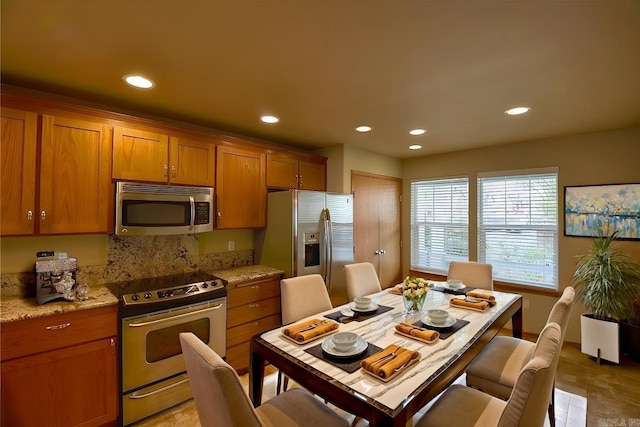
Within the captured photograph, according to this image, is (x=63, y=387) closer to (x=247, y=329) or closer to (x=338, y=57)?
(x=247, y=329)

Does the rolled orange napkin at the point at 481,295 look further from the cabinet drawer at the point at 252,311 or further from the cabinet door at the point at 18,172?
the cabinet door at the point at 18,172

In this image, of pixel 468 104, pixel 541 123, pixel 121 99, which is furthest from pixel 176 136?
pixel 541 123

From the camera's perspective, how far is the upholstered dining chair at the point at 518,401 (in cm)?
103

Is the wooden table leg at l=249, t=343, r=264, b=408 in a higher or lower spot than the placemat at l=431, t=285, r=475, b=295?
lower

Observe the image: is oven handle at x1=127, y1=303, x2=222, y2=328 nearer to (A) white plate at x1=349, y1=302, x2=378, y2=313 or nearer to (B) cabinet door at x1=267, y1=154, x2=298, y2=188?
(A) white plate at x1=349, y1=302, x2=378, y2=313

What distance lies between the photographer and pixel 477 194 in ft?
13.2

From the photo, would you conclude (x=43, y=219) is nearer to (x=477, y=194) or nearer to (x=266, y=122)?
(x=266, y=122)

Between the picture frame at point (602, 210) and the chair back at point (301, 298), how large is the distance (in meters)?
2.99

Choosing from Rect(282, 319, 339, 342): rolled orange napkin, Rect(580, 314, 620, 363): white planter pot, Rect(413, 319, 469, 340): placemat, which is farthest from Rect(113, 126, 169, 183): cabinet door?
Rect(580, 314, 620, 363): white planter pot

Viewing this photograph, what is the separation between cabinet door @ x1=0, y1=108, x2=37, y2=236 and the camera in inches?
74.5

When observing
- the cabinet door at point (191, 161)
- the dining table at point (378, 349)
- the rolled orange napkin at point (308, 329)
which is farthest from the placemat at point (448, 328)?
the cabinet door at point (191, 161)

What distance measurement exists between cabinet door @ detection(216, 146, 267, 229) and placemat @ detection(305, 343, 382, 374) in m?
1.77

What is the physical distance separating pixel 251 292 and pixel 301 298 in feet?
2.62

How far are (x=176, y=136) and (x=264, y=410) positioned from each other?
7.33ft
